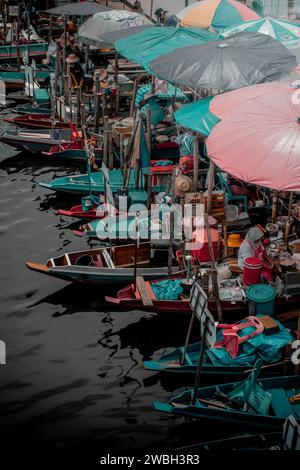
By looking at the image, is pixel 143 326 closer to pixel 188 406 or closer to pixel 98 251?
pixel 98 251

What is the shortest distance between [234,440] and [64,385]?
140 inches

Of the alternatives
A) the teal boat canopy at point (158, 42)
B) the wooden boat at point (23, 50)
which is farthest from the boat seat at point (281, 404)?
the wooden boat at point (23, 50)

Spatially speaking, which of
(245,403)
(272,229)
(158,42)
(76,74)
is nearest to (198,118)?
(272,229)

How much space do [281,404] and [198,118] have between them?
6320 mm

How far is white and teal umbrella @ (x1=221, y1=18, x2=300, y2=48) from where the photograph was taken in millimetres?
15312

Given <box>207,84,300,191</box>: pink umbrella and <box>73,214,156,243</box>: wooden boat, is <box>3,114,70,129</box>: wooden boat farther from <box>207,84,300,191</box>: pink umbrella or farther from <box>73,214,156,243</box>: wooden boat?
<box>207,84,300,191</box>: pink umbrella

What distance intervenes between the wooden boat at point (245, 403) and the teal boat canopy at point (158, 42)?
31.0 feet

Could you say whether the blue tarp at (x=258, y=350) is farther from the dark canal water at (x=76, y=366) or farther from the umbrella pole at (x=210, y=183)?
the umbrella pole at (x=210, y=183)

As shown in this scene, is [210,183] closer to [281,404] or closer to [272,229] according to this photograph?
[272,229]

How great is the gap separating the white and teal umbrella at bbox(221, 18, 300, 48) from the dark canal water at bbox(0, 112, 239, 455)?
770 centimetres

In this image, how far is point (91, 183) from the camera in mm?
16438

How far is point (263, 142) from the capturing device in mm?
8703

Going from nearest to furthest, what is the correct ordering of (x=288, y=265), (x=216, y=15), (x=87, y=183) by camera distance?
(x=288, y=265) → (x=87, y=183) → (x=216, y=15)

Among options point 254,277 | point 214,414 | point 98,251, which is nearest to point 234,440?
point 214,414
